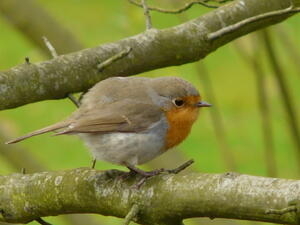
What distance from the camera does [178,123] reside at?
4707 mm

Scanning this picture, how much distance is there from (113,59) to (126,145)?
0.46 metres

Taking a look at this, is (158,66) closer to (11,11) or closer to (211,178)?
(211,178)

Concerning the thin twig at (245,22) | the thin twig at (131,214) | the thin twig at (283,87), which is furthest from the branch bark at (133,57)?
→ the thin twig at (283,87)

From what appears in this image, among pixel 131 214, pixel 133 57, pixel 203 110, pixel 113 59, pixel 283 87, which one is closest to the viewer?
pixel 131 214

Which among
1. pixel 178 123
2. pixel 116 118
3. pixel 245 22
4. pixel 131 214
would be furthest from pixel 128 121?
pixel 131 214

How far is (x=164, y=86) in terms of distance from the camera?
4.75 meters

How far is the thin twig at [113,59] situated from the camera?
174 inches

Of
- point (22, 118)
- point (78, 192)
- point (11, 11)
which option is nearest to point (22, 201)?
point (78, 192)

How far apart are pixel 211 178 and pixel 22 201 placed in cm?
119

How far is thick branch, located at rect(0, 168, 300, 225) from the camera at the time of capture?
3227mm

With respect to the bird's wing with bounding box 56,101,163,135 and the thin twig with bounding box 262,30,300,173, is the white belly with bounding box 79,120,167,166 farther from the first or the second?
the thin twig with bounding box 262,30,300,173

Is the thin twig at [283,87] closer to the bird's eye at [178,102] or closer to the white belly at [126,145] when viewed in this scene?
the bird's eye at [178,102]

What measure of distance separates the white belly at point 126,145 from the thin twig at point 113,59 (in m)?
0.36

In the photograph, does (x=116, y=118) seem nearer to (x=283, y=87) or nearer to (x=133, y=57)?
(x=133, y=57)
